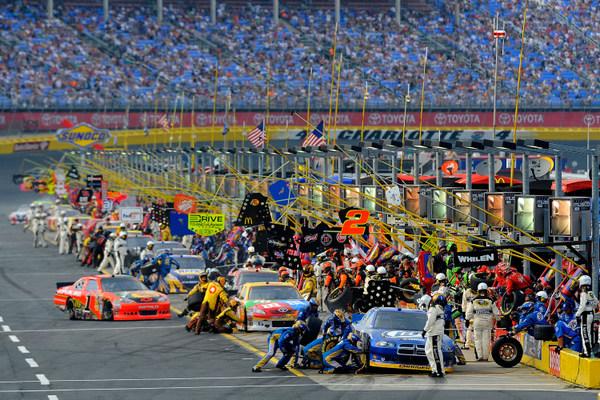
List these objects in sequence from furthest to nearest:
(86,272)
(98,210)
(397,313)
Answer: (98,210), (86,272), (397,313)

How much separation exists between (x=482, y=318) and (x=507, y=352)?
818 mm

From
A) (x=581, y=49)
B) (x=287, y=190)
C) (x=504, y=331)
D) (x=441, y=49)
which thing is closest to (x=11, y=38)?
(x=441, y=49)

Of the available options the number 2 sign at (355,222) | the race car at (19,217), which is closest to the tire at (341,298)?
the number 2 sign at (355,222)

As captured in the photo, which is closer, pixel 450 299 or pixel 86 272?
pixel 450 299

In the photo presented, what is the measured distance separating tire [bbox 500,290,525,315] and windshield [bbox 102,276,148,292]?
9.77m

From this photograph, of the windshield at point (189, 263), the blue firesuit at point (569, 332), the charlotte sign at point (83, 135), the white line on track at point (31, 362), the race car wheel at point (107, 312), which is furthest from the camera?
the charlotte sign at point (83, 135)

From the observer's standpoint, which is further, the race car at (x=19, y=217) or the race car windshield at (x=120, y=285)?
the race car at (x=19, y=217)

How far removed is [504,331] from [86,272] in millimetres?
23163

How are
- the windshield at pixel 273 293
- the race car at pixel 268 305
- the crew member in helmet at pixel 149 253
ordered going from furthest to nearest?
the crew member in helmet at pixel 149 253, the windshield at pixel 273 293, the race car at pixel 268 305

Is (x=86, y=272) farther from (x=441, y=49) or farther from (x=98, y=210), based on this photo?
(x=441, y=49)

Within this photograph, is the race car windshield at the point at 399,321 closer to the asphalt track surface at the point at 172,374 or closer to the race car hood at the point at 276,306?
the asphalt track surface at the point at 172,374

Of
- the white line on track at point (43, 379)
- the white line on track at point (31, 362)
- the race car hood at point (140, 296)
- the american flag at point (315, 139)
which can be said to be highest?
the american flag at point (315, 139)

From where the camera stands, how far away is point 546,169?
35750mm

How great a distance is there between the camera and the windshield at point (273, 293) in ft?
96.2
